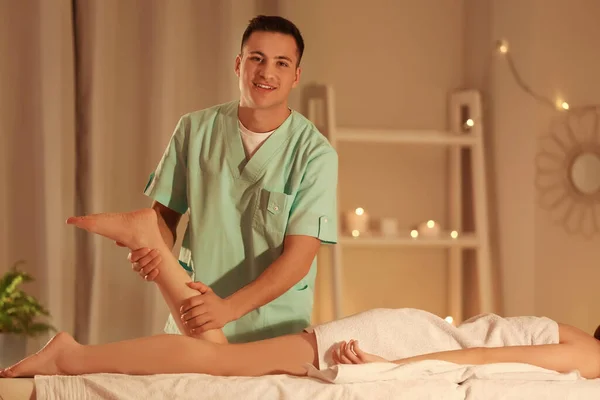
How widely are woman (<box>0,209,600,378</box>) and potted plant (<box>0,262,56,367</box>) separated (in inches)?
19.7

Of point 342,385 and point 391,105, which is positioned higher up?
point 391,105

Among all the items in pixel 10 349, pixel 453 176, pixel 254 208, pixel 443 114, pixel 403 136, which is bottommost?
pixel 10 349

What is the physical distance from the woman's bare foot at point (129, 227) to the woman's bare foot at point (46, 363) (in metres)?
0.29

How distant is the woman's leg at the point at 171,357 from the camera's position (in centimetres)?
155

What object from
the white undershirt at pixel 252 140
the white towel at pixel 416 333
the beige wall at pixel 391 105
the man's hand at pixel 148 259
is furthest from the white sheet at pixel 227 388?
the beige wall at pixel 391 105

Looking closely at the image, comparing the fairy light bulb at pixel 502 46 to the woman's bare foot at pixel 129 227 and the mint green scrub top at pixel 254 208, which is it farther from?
the woman's bare foot at pixel 129 227

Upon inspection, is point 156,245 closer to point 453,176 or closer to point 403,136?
point 403,136

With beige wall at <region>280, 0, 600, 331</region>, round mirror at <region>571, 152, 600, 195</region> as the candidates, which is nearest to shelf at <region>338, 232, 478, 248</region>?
beige wall at <region>280, 0, 600, 331</region>

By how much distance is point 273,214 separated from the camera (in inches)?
78.7

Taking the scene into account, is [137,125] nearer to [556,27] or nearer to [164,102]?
[164,102]

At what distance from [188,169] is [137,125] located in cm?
81

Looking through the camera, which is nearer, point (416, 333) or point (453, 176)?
point (416, 333)

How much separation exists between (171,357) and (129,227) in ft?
1.11

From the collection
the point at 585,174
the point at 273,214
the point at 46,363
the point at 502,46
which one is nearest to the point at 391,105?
the point at 502,46
